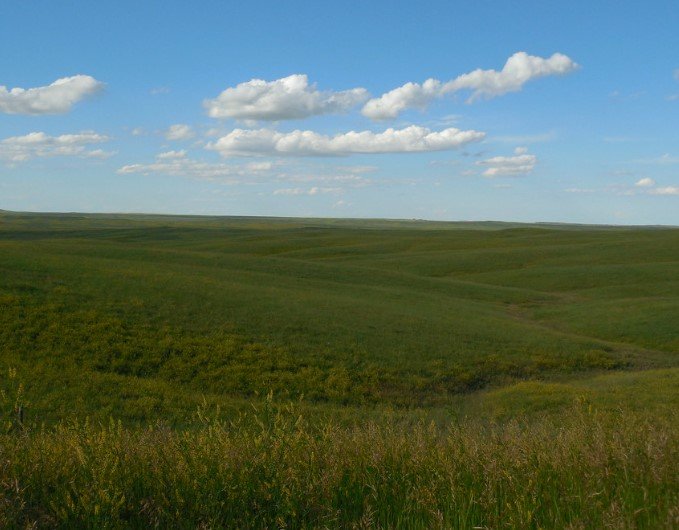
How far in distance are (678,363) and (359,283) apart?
2469cm

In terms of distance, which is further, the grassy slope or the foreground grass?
the grassy slope

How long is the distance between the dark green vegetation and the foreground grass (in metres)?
0.03

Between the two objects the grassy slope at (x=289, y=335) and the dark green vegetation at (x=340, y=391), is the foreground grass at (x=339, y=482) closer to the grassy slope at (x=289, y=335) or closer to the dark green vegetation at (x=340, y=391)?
the dark green vegetation at (x=340, y=391)

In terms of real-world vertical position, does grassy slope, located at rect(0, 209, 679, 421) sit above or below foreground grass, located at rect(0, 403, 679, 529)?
below

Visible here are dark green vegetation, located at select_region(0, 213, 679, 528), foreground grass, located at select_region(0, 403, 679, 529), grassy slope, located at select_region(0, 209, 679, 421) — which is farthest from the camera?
grassy slope, located at select_region(0, 209, 679, 421)

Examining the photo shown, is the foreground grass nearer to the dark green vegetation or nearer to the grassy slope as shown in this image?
the dark green vegetation

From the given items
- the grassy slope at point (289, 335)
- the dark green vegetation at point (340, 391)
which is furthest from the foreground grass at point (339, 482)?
the grassy slope at point (289, 335)

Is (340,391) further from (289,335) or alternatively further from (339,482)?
(339,482)

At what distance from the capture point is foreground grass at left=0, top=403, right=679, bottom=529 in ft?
16.0

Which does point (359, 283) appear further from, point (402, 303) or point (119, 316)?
point (119, 316)

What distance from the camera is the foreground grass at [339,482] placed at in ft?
16.0

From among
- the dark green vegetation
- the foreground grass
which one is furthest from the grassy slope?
the foreground grass

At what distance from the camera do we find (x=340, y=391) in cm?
2002

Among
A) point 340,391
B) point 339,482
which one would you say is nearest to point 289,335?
point 340,391
